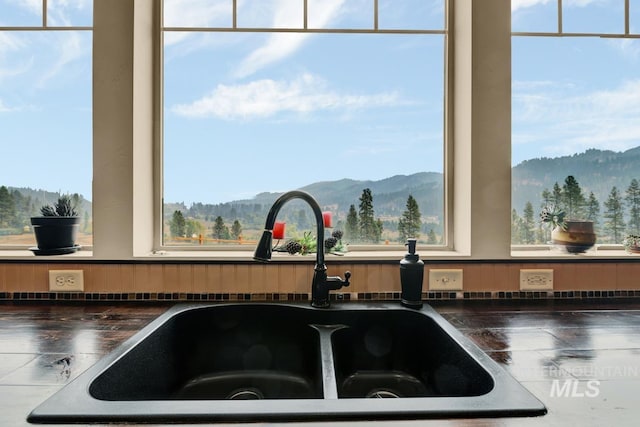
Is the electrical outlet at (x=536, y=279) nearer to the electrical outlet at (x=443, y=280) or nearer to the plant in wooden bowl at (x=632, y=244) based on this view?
the electrical outlet at (x=443, y=280)

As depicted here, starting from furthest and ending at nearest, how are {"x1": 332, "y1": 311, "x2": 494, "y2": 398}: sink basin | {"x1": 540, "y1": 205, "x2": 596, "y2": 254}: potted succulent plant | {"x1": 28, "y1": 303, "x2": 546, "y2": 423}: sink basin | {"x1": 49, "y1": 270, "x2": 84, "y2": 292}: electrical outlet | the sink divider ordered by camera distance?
{"x1": 540, "y1": 205, "x2": 596, "y2": 254}: potted succulent plant, {"x1": 49, "y1": 270, "x2": 84, "y2": 292}: electrical outlet, {"x1": 332, "y1": 311, "x2": 494, "y2": 398}: sink basin, {"x1": 28, "y1": 303, "x2": 546, "y2": 423}: sink basin, the sink divider

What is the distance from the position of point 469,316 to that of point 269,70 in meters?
1.37

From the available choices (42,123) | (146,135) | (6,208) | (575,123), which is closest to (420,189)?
(575,123)

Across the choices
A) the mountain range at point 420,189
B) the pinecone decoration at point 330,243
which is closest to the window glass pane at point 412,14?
the mountain range at point 420,189

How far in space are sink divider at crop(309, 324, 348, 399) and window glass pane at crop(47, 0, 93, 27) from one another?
172 cm

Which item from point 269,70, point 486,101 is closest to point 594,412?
point 486,101

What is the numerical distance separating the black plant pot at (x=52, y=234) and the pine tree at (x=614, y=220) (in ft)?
7.98

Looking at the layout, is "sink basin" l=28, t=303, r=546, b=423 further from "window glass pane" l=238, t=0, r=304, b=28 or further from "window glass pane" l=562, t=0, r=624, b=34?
"window glass pane" l=562, t=0, r=624, b=34

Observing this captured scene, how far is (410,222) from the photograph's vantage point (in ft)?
6.29

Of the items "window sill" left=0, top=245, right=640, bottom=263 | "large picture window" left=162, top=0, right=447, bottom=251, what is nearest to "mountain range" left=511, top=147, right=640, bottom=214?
"window sill" left=0, top=245, right=640, bottom=263

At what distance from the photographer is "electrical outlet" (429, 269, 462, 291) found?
1632 mm

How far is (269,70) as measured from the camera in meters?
1.90

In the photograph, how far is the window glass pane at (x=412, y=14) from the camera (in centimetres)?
191

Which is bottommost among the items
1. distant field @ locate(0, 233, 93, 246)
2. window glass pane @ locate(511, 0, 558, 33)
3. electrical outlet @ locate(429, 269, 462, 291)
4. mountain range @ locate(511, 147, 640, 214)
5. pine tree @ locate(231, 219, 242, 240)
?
electrical outlet @ locate(429, 269, 462, 291)
